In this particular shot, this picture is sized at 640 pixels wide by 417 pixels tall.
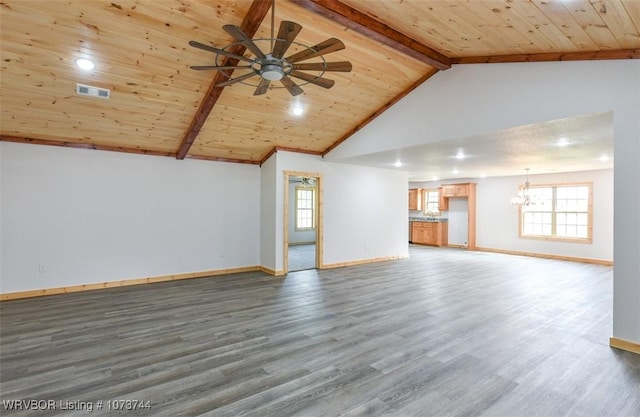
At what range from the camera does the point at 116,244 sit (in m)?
5.78

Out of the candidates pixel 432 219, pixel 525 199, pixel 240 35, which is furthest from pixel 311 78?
pixel 432 219

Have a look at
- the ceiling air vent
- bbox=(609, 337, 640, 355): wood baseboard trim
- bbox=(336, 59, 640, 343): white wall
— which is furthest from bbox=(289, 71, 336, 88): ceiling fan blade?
bbox=(609, 337, 640, 355): wood baseboard trim

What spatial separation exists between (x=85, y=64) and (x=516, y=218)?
10703 millimetres

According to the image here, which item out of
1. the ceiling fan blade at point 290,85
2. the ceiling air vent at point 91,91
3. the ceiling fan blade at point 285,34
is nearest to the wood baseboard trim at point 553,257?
the ceiling fan blade at point 290,85

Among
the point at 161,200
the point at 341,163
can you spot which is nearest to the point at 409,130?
the point at 341,163

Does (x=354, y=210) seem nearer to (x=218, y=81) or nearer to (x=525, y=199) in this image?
(x=218, y=81)

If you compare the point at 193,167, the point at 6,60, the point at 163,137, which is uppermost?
the point at 6,60

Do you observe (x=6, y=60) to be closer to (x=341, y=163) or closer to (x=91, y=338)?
(x=91, y=338)

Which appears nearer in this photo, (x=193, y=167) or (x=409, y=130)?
(x=409, y=130)

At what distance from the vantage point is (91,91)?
4195 mm

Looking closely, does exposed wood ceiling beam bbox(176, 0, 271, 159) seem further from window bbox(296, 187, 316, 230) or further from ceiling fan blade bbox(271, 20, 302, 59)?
window bbox(296, 187, 316, 230)

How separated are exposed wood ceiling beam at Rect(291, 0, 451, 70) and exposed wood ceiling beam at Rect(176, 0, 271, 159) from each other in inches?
16.7

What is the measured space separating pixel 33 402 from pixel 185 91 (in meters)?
3.76

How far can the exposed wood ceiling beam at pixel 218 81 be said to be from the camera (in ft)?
10.9
